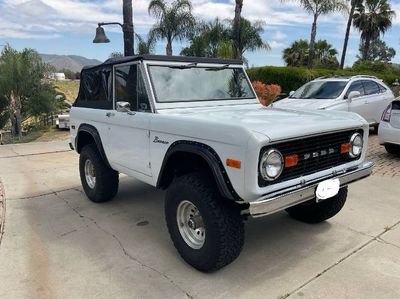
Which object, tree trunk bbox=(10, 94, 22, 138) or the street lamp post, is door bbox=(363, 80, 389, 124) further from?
tree trunk bbox=(10, 94, 22, 138)

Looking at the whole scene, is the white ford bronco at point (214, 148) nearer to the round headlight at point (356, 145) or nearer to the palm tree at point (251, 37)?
the round headlight at point (356, 145)

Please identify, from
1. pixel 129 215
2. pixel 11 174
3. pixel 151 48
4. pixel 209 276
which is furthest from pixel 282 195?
pixel 151 48

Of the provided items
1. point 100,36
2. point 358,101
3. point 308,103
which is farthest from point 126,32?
point 358,101

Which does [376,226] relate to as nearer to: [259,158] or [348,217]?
[348,217]

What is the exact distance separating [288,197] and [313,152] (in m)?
0.58

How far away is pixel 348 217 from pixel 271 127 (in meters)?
2.32

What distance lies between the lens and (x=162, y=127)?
148 inches

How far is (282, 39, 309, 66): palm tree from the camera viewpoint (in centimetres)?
3491

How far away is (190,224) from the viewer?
3.71 metres

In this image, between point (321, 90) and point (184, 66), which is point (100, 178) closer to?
point (184, 66)

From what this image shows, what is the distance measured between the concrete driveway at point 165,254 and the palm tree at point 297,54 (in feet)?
101

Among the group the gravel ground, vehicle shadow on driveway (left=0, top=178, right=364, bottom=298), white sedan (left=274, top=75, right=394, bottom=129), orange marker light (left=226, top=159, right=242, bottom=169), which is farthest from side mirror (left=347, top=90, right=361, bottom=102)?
orange marker light (left=226, top=159, right=242, bottom=169)

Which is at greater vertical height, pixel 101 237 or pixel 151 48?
pixel 151 48

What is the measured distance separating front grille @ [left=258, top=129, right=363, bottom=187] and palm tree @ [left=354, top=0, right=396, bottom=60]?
34.3m
